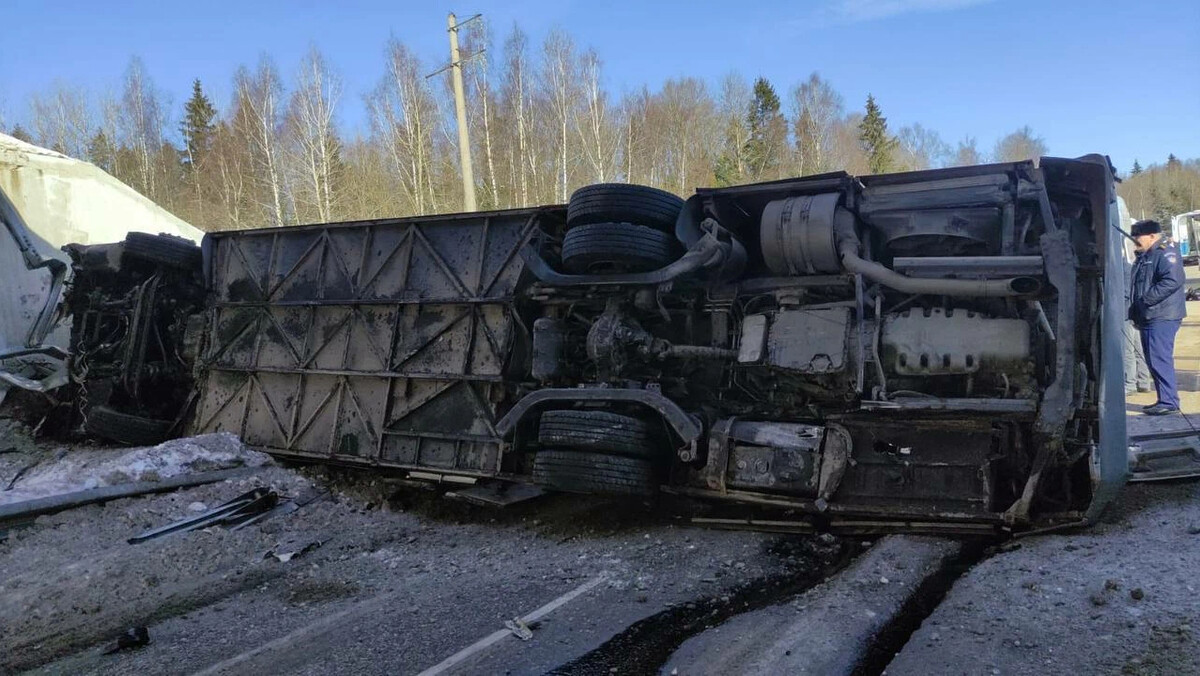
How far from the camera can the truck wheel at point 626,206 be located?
216 inches

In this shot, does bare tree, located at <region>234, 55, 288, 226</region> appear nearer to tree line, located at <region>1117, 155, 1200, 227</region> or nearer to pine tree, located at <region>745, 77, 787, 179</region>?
pine tree, located at <region>745, 77, 787, 179</region>

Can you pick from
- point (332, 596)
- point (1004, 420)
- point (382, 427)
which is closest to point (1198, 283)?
point (1004, 420)

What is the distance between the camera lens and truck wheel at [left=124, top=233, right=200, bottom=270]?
8.36m

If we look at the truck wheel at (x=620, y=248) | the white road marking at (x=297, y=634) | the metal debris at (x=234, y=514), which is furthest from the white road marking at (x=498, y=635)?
the metal debris at (x=234, y=514)

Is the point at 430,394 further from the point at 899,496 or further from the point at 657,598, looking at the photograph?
the point at 899,496

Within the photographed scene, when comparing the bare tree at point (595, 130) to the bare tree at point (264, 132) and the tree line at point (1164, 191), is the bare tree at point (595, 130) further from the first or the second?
the tree line at point (1164, 191)

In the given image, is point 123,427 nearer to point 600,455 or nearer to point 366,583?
point 366,583

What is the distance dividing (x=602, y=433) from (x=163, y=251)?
6.10 metres

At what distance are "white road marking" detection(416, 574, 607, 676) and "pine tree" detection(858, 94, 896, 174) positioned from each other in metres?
38.3

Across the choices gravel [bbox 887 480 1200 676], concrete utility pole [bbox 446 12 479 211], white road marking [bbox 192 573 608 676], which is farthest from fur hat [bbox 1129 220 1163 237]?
concrete utility pole [bbox 446 12 479 211]

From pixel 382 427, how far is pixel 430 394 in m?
0.56

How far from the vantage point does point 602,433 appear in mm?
4957

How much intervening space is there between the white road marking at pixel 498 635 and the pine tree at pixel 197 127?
125 feet

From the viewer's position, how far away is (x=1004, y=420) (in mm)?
4273
